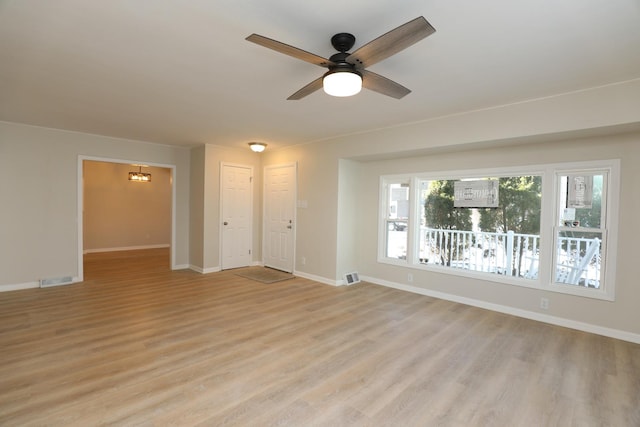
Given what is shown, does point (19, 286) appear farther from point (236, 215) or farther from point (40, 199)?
point (236, 215)

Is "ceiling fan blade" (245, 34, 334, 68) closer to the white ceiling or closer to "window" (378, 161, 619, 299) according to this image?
the white ceiling

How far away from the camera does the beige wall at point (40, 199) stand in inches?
179

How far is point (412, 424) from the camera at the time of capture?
6.29 feet

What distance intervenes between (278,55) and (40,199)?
189 inches

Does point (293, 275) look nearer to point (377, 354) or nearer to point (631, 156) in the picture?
point (377, 354)

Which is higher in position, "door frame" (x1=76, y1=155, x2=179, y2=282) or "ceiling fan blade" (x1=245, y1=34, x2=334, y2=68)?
"ceiling fan blade" (x1=245, y1=34, x2=334, y2=68)

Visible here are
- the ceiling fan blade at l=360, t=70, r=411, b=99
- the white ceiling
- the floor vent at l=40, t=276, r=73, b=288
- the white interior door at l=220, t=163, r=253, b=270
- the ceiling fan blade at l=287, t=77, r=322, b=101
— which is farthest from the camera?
the white interior door at l=220, t=163, r=253, b=270

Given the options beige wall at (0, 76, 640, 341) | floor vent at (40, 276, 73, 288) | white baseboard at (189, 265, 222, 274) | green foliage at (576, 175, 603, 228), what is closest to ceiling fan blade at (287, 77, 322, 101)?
beige wall at (0, 76, 640, 341)

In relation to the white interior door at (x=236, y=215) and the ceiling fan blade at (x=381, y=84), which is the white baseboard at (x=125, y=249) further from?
the ceiling fan blade at (x=381, y=84)

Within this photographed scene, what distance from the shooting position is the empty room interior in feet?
6.59

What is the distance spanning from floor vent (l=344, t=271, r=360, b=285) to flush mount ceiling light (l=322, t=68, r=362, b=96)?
366 centimetres

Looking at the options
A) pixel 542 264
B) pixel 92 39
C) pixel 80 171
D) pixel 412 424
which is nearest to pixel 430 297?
pixel 542 264

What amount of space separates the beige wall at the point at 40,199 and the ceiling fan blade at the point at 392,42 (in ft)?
17.1

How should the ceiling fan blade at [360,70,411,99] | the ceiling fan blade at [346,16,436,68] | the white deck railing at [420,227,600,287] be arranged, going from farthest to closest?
the white deck railing at [420,227,600,287]
the ceiling fan blade at [360,70,411,99]
the ceiling fan blade at [346,16,436,68]
